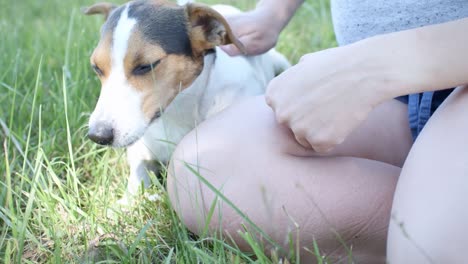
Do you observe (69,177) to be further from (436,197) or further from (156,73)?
(436,197)

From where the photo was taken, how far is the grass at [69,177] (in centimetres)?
121

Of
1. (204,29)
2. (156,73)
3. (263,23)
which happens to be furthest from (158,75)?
(263,23)

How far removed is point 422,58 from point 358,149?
14.5 inches


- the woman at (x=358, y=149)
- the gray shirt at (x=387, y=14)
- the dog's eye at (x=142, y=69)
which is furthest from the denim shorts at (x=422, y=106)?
the dog's eye at (x=142, y=69)

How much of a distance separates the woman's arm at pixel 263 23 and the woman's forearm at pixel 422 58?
71 centimetres

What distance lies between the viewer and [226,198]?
106 centimetres

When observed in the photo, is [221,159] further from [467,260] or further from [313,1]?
[313,1]

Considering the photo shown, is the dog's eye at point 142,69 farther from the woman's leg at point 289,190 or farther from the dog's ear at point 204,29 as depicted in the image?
the woman's leg at point 289,190

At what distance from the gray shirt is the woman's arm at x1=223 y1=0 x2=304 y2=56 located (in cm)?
21

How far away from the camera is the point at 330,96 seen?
3.24 ft

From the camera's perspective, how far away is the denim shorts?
1.16 meters

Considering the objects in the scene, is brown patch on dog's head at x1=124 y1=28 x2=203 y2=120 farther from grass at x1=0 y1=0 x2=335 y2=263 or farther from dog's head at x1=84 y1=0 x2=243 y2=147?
grass at x1=0 y1=0 x2=335 y2=263

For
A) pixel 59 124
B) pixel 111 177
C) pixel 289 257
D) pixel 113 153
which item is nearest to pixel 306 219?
pixel 289 257

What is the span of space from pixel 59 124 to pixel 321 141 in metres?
1.09
